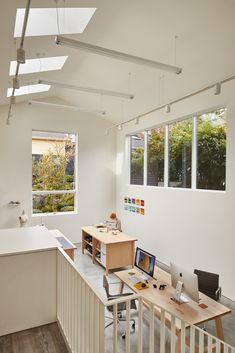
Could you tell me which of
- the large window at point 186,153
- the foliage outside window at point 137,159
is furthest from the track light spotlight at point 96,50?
the foliage outside window at point 137,159

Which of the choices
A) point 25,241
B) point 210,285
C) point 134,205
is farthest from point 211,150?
point 25,241

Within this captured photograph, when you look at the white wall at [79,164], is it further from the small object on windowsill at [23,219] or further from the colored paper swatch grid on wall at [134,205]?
the colored paper swatch grid on wall at [134,205]

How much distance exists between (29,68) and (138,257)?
3.71 m

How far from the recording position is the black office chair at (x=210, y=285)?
11.4 ft

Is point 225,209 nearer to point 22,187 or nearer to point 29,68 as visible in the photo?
point 29,68

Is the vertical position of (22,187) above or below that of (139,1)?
below

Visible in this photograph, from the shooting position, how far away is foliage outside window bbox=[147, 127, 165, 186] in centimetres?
600

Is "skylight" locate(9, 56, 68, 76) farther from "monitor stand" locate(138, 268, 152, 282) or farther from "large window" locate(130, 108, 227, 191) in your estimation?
"monitor stand" locate(138, 268, 152, 282)

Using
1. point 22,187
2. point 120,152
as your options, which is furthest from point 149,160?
point 22,187

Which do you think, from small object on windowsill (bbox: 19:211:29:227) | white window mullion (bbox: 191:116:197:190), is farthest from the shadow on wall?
white window mullion (bbox: 191:116:197:190)

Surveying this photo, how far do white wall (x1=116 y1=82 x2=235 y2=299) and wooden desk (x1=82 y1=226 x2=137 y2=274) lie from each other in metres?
0.81

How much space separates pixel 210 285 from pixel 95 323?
2263 millimetres

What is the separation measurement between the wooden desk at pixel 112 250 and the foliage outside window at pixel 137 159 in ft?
5.77

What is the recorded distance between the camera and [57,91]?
6.36 metres
